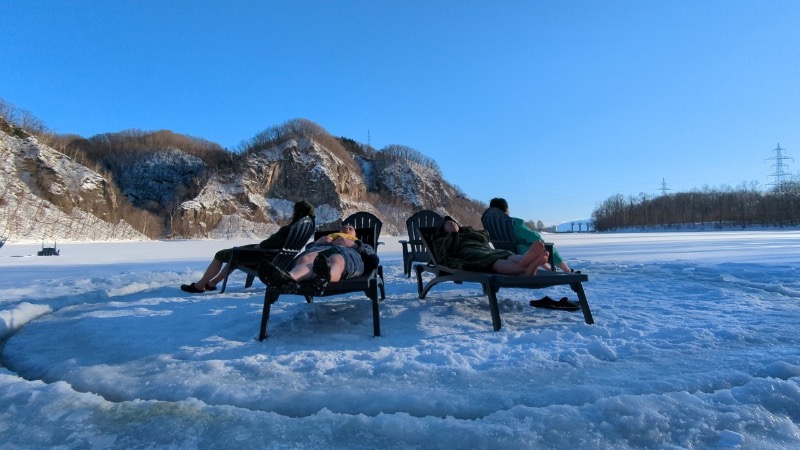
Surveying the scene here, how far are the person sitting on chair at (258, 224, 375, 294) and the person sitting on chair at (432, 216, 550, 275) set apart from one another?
0.80 m

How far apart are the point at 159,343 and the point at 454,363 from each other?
5.90 ft

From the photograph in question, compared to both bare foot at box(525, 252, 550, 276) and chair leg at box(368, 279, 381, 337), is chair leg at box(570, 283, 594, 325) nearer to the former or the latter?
bare foot at box(525, 252, 550, 276)

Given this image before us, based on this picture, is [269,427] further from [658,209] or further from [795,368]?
[658,209]

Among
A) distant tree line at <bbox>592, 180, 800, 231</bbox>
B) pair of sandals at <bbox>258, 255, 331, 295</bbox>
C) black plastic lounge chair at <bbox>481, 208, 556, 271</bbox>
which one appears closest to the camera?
pair of sandals at <bbox>258, 255, 331, 295</bbox>

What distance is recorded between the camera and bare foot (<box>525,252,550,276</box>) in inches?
119

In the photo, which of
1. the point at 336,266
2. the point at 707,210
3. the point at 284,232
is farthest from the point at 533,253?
the point at 707,210

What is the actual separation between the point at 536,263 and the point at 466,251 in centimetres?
72

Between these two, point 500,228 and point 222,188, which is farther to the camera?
point 222,188

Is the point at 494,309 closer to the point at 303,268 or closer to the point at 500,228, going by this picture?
the point at 303,268

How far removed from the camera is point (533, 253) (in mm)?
3025

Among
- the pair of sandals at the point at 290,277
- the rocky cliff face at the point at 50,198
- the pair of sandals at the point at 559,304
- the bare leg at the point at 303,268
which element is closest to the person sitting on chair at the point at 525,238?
the pair of sandals at the point at 559,304

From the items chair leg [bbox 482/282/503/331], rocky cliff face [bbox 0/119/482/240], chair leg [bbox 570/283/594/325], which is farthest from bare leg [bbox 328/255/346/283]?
rocky cliff face [bbox 0/119/482/240]

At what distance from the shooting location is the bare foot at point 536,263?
302cm

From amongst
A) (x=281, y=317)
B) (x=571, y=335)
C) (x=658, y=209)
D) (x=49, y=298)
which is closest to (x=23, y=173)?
(x=49, y=298)
